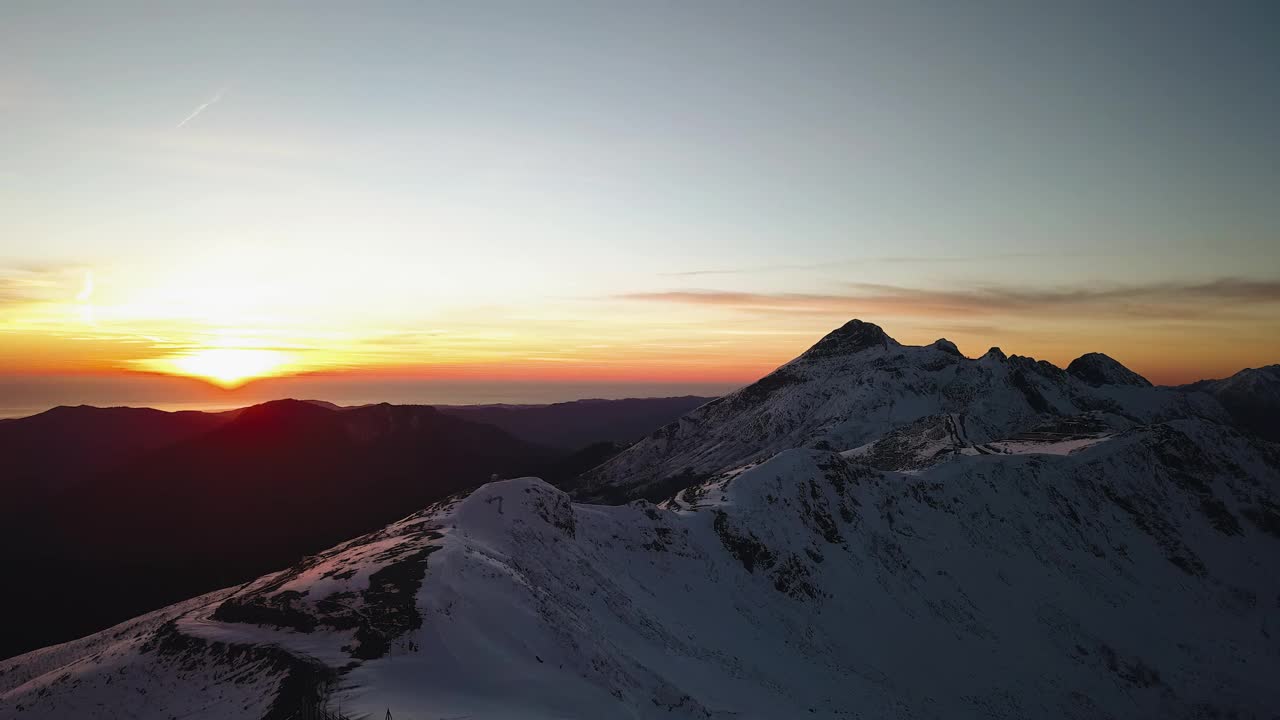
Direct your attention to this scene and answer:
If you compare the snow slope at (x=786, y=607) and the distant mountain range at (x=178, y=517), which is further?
the distant mountain range at (x=178, y=517)

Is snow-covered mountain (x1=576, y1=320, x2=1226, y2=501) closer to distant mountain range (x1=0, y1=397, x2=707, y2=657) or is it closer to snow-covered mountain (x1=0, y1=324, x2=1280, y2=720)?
snow-covered mountain (x1=0, y1=324, x2=1280, y2=720)

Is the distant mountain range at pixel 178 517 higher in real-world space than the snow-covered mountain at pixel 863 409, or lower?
lower

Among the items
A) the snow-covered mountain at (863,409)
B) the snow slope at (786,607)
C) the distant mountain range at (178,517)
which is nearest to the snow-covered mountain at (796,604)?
the snow slope at (786,607)

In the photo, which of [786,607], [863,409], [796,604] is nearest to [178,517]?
[786,607]

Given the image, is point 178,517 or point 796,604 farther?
point 178,517

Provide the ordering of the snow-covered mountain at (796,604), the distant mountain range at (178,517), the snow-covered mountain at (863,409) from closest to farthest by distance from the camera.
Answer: the snow-covered mountain at (796,604) < the distant mountain range at (178,517) < the snow-covered mountain at (863,409)

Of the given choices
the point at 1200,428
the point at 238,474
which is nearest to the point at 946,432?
the point at 1200,428

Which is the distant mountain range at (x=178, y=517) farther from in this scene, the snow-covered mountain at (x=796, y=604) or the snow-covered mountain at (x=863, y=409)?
the snow-covered mountain at (x=796, y=604)

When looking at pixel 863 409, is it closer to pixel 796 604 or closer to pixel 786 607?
pixel 796 604
